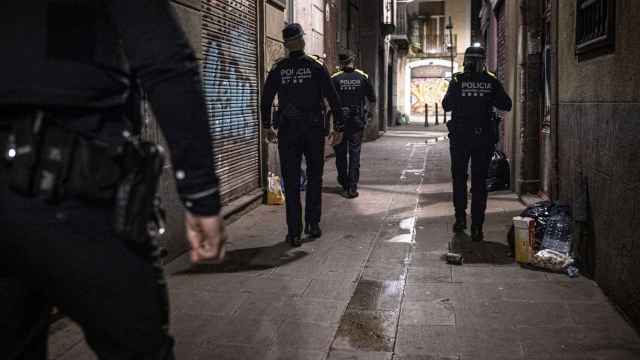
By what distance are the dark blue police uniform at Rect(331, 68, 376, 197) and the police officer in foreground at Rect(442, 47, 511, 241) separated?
345 cm

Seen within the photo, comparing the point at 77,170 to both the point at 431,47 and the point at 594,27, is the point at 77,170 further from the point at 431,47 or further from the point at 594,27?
the point at 431,47

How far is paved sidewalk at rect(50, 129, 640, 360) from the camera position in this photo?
4352mm

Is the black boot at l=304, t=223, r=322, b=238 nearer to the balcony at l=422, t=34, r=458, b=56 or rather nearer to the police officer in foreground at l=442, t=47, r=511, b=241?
the police officer in foreground at l=442, t=47, r=511, b=241

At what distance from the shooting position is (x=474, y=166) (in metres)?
7.38

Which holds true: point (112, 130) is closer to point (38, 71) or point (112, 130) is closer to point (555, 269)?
point (38, 71)

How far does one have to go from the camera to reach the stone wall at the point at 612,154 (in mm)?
4605

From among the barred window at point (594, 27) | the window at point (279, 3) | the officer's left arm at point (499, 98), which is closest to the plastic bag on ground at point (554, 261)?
the barred window at point (594, 27)

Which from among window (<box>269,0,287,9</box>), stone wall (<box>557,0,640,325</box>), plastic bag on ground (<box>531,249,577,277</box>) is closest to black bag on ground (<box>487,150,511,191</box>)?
window (<box>269,0,287,9</box>)

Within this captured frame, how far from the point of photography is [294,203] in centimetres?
718

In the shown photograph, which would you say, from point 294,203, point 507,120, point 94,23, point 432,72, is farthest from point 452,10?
point 94,23

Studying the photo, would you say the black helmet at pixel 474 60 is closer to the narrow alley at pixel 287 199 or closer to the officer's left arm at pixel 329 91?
the narrow alley at pixel 287 199

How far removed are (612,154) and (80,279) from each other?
3.98 m

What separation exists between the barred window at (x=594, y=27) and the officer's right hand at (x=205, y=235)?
3.77 m

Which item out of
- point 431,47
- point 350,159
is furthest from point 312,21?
point 431,47
